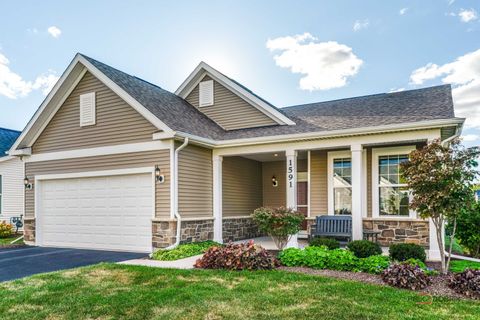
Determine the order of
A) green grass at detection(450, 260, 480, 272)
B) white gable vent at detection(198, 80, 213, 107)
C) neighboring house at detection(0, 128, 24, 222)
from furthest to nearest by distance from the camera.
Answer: neighboring house at detection(0, 128, 24, 222) < white gable vent at detection(198, 80, 213, 107) < green grass at detection(450, 260, 480, 272)

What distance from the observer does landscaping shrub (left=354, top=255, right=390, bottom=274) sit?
260 inches

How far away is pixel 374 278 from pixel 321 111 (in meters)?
7.51

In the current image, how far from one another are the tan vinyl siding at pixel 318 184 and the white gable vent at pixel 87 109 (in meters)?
6.98

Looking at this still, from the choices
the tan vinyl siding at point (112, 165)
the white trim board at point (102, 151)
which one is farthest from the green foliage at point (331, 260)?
the white trim board at point (102, 151)

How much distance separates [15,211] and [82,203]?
314 inches

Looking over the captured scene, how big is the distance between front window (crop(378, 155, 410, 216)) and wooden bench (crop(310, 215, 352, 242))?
1264 millimetres

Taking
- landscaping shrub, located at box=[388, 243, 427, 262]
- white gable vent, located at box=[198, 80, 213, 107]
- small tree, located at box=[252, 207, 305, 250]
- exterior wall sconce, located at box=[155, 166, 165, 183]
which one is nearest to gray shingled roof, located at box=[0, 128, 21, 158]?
white gable vent, located at box=[198, 80, 213, 107]

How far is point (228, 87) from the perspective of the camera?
12.8 meters

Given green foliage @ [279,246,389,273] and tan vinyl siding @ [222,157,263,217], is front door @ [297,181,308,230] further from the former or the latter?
green foliage @ [279,246,389,273]

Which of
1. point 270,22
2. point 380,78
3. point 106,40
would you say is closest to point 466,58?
point 380,78

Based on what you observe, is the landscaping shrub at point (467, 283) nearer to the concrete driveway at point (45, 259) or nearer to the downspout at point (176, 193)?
the downspout at point (176, 193)

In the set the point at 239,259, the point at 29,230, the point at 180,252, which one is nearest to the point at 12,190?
the point at 29,230

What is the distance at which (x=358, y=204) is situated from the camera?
30.6ft

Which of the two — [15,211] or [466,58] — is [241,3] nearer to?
[466,58]
